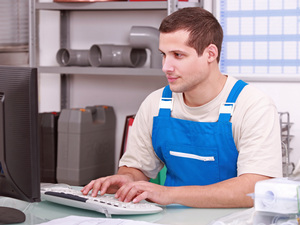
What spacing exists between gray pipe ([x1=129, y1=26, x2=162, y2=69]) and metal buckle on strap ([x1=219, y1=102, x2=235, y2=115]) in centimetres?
125

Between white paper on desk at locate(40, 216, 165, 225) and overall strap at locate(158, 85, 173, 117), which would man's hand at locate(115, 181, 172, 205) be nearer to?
white paper on desk at locate(40, 216, 165, 225)

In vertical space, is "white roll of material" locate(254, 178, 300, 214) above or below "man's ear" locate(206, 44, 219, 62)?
below

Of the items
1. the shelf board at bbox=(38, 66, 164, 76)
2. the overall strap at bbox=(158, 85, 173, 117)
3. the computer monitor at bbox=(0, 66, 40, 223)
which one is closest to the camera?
the computer monitor at bbox=(0, 66, 40, 223)

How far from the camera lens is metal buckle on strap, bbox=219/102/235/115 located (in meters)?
1.74

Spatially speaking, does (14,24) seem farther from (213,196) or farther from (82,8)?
(213,196)

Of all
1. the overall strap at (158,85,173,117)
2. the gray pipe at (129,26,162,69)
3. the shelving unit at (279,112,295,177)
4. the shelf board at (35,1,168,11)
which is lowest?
the shelving unit at (279,112,295,177)

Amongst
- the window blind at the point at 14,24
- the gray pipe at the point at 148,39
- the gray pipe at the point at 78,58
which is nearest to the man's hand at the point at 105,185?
the gray pipe at the point at 148,39

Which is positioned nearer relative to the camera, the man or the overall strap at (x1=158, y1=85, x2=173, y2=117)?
the man

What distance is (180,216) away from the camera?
4.60 ft

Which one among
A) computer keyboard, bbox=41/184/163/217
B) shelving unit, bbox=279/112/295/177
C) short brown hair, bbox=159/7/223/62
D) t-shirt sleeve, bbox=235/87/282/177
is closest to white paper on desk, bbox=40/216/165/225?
computer keyboard, bbox=41/184/163/217

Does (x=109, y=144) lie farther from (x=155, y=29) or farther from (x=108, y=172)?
(x=155, y=29)

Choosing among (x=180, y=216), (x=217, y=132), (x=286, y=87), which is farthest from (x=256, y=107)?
(x=286, y=87)

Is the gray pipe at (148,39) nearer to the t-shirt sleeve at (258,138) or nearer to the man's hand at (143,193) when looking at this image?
the t-shirt sleeve at (258,138)

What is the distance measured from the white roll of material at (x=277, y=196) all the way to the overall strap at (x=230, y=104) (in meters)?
0.65
